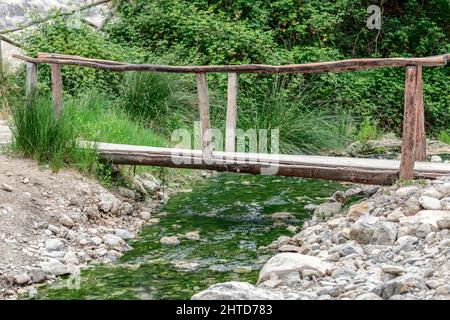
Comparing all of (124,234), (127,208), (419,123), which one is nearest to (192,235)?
(124,234)

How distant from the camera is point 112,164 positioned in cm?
879

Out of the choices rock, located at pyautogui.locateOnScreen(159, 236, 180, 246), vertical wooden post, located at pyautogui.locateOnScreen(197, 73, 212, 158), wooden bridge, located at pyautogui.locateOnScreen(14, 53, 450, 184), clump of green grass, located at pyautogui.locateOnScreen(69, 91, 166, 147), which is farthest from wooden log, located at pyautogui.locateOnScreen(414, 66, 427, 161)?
clump of green grass, located at pyautogui.locateOnScreen(69, 91, 166, 147)

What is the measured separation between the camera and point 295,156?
8102mm

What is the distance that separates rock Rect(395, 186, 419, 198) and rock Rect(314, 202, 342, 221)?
0.97m

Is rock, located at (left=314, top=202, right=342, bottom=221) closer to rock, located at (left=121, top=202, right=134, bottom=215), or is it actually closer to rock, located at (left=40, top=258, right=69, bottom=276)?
rock, located at (left=121, top=202, right=134, bottom=215)

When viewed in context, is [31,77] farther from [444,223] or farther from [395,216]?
[444,223]

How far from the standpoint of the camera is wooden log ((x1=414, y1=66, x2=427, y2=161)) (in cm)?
701

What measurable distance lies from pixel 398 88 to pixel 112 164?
24.7ft

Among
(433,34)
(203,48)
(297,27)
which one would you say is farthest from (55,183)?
(433,34)

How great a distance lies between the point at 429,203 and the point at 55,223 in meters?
3.26

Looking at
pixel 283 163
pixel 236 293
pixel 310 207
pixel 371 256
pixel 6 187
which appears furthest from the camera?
pixel 310 207

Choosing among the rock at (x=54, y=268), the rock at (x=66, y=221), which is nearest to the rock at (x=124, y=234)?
the rock at (x=66, y=221)

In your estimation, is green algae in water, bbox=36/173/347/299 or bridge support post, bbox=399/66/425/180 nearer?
green algae in water, bbox=36/173/347/299
